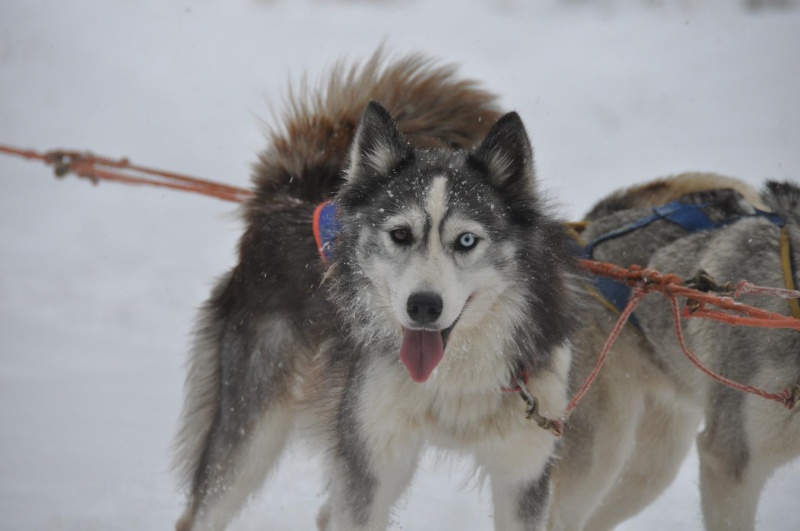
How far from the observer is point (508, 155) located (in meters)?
2.58

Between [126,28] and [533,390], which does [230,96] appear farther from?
[533,390]

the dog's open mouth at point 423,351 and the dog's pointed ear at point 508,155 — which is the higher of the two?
the dog's pointed ear at point 508,155

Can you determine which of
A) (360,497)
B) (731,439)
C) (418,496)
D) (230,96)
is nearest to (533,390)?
(360,497)

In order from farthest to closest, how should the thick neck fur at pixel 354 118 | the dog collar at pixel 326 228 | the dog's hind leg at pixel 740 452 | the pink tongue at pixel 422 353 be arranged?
→ the thick neck fur at pixel 354 118 < the dog's hind leg at pixel 740 452 < the dog collar at pixel 326 228 < the pink tongue at pixel 422 353

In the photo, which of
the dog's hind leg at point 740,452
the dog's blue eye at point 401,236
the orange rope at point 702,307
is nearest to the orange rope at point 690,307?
the orange rope at point 702,307

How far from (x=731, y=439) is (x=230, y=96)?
9146 mm

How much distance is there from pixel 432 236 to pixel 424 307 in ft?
0.75

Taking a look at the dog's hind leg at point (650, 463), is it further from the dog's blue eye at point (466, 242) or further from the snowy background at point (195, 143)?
the dog's blue eye at point (466, 242)

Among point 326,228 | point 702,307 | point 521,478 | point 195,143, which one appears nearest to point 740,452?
point 702,307

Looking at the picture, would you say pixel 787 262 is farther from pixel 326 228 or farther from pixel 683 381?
pixel 326 228

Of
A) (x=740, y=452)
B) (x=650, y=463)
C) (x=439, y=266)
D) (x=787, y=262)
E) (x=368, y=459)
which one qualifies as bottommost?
(x=650, y=463)

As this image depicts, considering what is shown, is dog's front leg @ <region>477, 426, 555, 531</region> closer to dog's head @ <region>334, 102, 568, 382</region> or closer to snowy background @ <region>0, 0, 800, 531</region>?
dog's head @ <region>334, 102, 568, 382</region>

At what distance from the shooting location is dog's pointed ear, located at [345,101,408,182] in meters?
2.60

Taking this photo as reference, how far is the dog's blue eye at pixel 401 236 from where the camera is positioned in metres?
2.44
